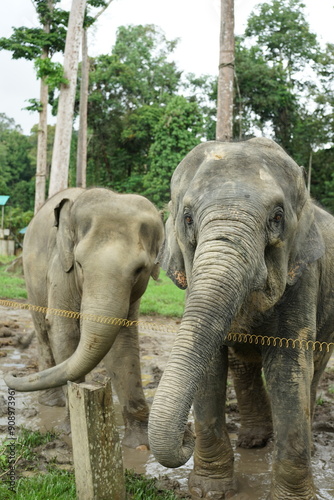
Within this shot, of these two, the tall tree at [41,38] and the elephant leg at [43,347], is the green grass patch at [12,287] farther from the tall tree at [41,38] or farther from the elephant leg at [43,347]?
the elephant leg at [43,347]

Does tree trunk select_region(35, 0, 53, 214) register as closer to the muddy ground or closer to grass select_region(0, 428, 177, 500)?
the muddy ground

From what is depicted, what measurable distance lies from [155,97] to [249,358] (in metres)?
39.1

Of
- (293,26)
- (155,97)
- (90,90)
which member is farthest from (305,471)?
(293,26)

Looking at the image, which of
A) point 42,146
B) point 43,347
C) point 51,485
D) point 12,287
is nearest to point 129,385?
point 51,485

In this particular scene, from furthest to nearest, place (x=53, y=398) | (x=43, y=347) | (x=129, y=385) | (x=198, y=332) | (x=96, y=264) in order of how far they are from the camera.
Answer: (x=43, y=347) → (x=53, y=398) → (x=129, y=385) → (x=96, y=264) → (x=198, y=332)

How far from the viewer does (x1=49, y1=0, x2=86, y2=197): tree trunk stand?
13734 mm

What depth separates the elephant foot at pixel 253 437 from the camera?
511 cm

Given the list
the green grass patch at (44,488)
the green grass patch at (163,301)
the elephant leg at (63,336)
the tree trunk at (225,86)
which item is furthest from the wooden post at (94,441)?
the green grass patch at (163,301)

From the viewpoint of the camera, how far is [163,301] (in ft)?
42.8

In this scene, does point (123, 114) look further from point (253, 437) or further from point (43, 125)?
point (253, 437)

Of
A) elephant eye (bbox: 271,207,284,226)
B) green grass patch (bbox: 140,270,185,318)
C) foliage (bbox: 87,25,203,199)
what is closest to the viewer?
elephant eye (bbox: 271,207,284,226)

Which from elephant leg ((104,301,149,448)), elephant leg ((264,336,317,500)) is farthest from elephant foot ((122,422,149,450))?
elephant leg ((264,336,317,500))

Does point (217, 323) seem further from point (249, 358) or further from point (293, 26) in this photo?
point (293, 26)

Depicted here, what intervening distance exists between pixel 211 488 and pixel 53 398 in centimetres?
271
